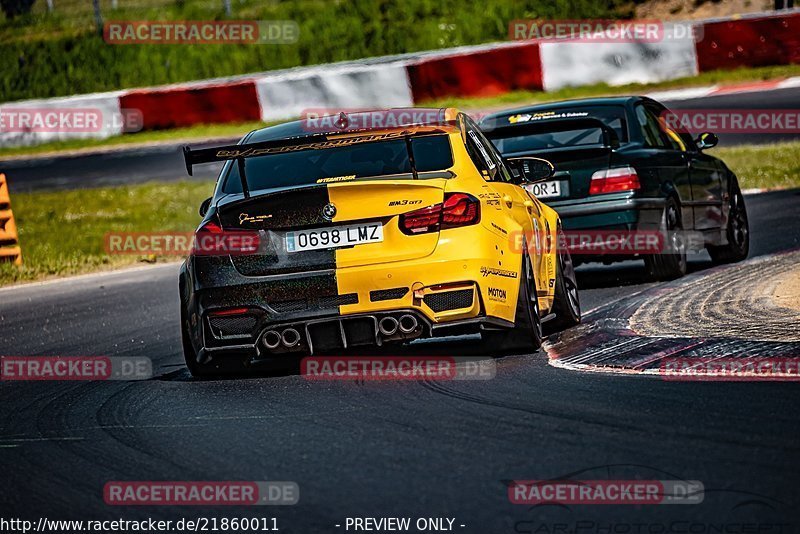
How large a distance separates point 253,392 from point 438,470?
2.31 meters

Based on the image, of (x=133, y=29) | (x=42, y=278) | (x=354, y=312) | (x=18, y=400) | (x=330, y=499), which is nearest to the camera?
(x=330, y=499)

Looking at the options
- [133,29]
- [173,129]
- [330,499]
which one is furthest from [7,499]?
[133,29]

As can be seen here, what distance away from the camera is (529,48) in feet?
94.9

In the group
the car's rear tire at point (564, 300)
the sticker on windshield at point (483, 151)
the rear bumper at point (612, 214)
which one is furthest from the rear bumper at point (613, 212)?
the sticker on windshield at point (483, 151)

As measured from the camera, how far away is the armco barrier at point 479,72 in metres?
28.9

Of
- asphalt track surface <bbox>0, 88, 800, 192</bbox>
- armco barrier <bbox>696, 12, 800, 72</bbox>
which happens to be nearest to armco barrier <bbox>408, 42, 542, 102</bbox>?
armco barrier <bbox>696, 12, 800, 72</bbox>

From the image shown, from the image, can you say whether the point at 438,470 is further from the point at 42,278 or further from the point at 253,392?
the point at 42,278
